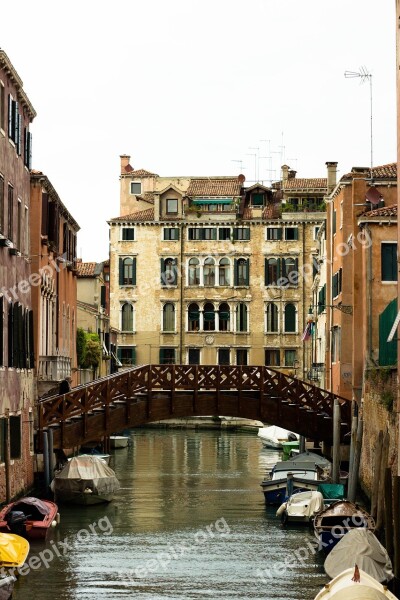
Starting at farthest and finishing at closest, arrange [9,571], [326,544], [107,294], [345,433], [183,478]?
1. [107,294]
2. [183,478]
3. [345,433]
4. [326,544]
5. [9,571]

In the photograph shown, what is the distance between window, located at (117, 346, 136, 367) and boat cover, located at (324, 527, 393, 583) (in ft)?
167

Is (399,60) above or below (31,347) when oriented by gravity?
above

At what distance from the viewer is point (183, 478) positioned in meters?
42.1

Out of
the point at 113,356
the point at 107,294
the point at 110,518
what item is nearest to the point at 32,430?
the point at 110,518

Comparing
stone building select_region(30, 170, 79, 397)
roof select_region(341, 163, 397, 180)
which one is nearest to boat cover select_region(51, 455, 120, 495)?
stone building select_region(30, 170, 79, 397)

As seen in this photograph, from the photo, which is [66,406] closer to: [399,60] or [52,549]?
[52,549]

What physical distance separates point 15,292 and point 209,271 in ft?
136

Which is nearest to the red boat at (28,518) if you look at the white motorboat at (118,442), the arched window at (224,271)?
the white motorboat at (118,442)

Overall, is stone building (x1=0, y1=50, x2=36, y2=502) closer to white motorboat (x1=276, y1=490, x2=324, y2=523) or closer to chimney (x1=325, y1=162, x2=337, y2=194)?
white motorboat (x1=276, y1=490, x2=324, y2=523)

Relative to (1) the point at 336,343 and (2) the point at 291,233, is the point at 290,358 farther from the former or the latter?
(1) the point at 336,343

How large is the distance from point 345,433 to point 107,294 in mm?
45149

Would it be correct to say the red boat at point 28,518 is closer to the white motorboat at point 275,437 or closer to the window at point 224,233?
the white motorboat at point 275,437

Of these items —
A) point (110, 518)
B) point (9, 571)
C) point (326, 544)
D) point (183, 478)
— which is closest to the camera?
point (9, 571)

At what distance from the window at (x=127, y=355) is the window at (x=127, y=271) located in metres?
3.72
